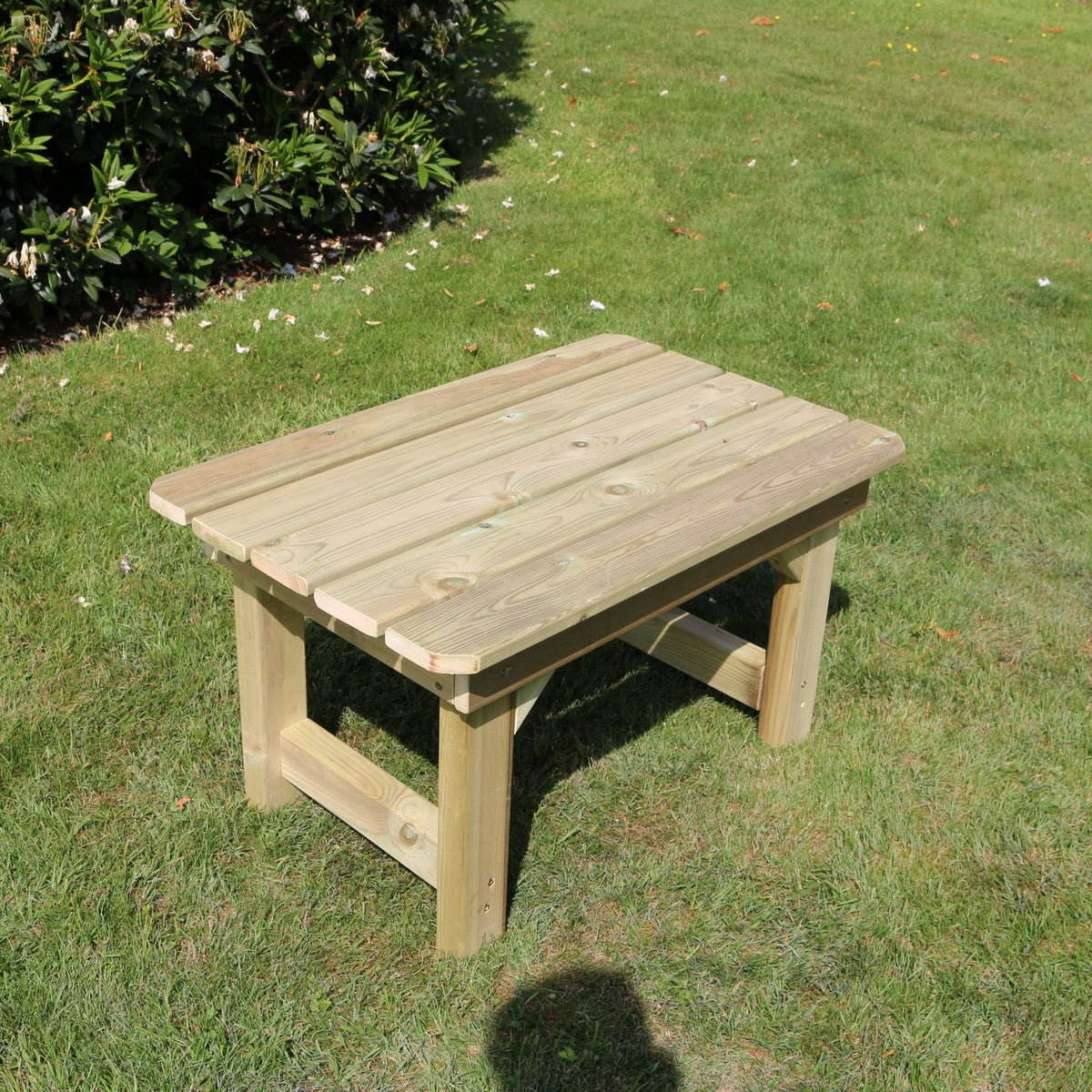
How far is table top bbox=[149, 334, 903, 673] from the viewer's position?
2236mm

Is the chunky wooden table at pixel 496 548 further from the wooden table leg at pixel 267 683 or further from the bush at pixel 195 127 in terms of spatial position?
the bush at pixel 195 127

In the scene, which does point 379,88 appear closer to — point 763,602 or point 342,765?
point 763,602

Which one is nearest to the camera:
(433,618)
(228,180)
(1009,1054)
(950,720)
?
(433,618)

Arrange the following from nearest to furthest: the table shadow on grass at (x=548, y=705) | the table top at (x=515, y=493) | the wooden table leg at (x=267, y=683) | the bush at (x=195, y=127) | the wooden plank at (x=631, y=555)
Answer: the wooden plank at (x=631, y=555)
the table top at (x=515, y=493)
the wooden table leg at (x=267, y=683)
the table shadow on grass at (x=548, y=705)
the bush at (x=195, y=127)

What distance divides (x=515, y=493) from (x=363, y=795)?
72 cm

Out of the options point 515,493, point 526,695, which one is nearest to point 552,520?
point 515,493

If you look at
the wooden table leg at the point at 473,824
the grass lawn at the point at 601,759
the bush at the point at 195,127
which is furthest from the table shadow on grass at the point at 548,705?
the bush at the point at 195,127

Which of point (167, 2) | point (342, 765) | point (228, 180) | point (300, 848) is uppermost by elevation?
point (167, 2)

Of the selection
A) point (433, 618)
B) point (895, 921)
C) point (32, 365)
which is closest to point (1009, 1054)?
point (895, 921)

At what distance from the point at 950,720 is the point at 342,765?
1670 millimetres

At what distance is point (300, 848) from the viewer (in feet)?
9.64

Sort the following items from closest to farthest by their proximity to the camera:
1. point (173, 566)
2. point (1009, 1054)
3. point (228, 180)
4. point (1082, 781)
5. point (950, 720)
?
point (1009, 1054) → point (1082, 781) → point (950, 720) → point (173, 566) → point (228, 180)

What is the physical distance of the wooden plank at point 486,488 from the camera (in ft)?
7.63

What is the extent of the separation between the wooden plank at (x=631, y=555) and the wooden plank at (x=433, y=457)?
397mm
